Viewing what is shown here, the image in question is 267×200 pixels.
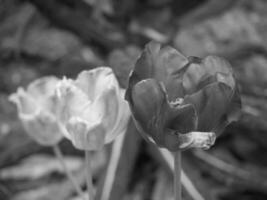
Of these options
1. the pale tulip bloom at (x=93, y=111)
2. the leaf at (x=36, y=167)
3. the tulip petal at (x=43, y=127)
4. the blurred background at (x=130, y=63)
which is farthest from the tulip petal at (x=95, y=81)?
the leaf at (x=36, y=167)

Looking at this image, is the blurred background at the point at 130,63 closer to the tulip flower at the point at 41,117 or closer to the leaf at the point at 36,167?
the leaf at the point at 36,167

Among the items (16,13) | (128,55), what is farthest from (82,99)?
(16,13)

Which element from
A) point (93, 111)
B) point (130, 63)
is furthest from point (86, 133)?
point (130, 63)

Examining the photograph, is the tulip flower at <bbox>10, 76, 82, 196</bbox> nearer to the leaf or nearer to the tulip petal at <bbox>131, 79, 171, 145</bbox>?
the tulip petal at <bbox>131, 79, 171, 145</bbox>

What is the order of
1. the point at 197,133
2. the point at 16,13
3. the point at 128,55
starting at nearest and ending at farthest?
the point at 197,133 < the point at 128,55 < the point at 16,13

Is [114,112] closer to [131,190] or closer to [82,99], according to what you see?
[82,99]

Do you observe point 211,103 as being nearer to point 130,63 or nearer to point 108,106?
point 108,106
